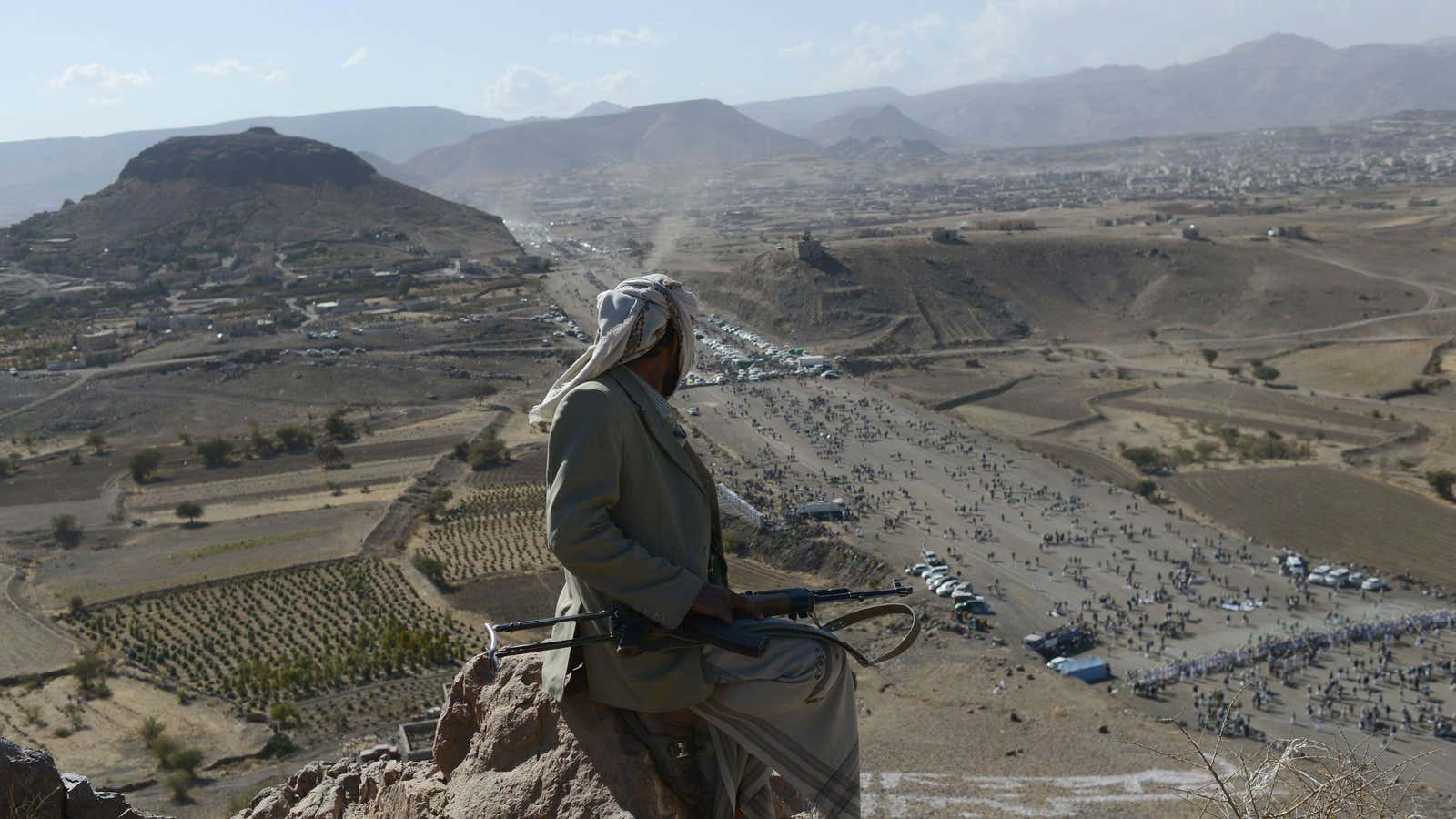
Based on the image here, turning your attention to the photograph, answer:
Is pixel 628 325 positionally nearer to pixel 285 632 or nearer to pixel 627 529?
pixel 627 529

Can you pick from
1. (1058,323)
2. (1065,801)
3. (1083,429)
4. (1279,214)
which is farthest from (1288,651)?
(1279,214)

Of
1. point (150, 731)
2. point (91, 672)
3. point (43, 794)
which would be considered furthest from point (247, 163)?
point (43, 794)

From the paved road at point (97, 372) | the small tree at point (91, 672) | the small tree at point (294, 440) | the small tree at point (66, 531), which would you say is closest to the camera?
the small tree at point (91, 672)

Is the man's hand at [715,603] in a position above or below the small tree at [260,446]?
above

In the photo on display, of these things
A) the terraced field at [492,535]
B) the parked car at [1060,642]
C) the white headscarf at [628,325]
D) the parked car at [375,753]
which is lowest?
the parked car at [1060,642]

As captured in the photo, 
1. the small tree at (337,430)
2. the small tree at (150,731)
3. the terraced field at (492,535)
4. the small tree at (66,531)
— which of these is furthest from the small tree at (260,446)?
the small tree at (150,731)

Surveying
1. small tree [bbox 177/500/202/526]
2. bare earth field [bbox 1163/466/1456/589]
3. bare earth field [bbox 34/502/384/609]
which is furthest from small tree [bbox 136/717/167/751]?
bare earth field [bbox 1163/466/1456/589]

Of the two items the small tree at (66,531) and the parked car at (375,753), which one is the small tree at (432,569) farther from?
the parked car at (375,753)
